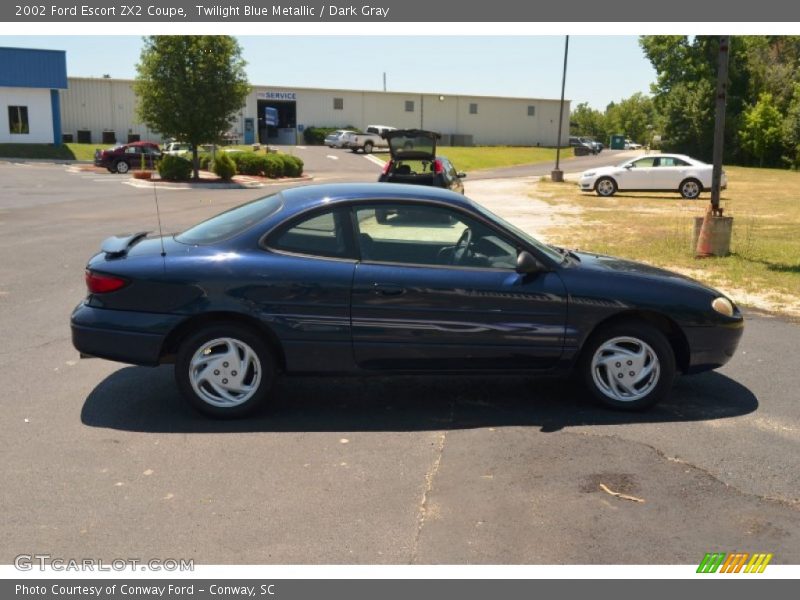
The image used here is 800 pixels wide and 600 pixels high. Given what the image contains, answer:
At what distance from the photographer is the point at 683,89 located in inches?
2211

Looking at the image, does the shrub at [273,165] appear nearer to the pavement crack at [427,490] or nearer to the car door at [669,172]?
the car door at [669,172]

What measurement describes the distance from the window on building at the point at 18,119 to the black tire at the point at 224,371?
50.7 metres

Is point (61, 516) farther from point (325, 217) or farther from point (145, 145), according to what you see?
point (145, 145)

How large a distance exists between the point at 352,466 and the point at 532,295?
1.74 metres

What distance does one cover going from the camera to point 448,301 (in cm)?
553

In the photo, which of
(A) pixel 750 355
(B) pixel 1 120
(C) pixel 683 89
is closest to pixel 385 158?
(C) pixel 683 89

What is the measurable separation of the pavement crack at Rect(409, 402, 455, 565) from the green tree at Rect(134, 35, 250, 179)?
2982 cm

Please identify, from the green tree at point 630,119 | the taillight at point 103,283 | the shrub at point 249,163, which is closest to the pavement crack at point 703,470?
the taillight at point 103,283

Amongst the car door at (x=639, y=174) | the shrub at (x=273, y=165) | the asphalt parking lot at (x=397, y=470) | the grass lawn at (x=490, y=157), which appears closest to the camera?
the asphalt parking lot at (x=397, y=470)

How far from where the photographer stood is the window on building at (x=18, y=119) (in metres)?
49.8

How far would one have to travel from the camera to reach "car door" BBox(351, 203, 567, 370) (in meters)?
5.51

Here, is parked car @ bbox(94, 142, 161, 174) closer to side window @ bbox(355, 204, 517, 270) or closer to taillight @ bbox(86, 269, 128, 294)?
taillight @ bbox(86, 269, 128, 294)

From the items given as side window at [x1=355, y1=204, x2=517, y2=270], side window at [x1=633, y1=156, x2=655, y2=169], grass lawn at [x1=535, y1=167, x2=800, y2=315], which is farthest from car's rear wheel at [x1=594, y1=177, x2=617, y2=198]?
side window at [x1=355, y1=204, x2=517, y2=270]

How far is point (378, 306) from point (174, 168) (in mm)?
30293
